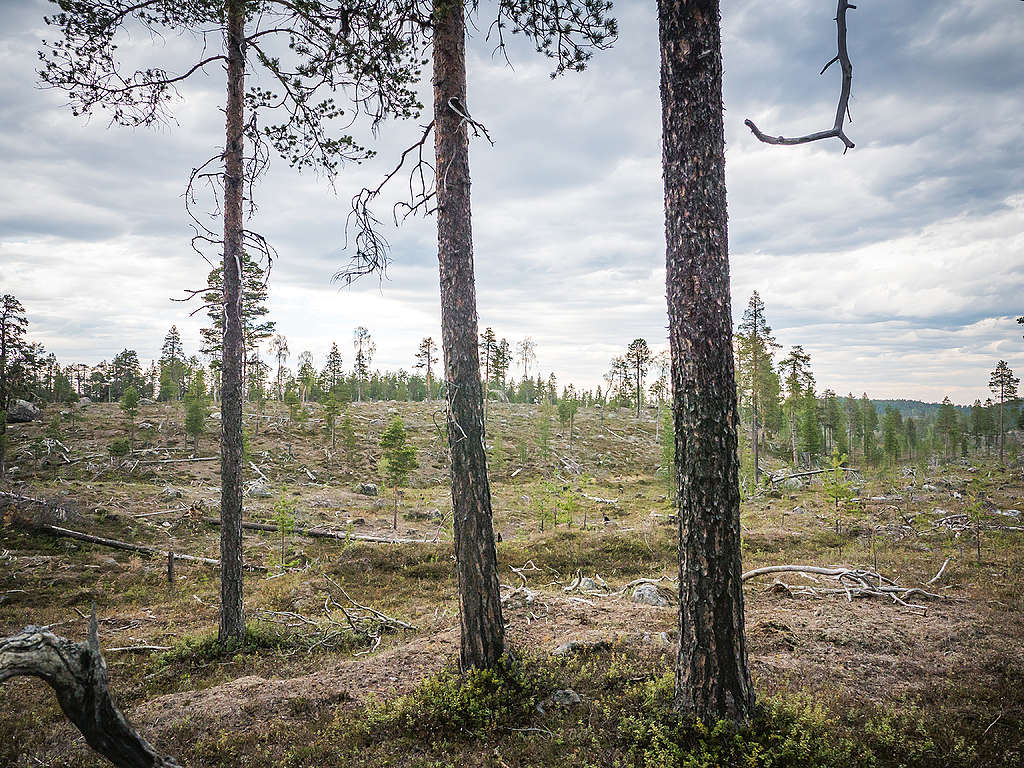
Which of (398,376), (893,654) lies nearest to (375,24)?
(893,654)

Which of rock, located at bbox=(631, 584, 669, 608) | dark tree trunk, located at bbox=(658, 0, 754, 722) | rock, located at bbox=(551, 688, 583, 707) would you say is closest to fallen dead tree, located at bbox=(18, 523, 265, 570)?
rock, located at bbox=(631, 584, 669, 608)

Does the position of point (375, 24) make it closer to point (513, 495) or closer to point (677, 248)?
point (677, 248)

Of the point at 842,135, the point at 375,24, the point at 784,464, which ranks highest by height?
the point at 375,24

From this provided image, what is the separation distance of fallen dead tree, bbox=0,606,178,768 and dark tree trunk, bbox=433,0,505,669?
3.06m

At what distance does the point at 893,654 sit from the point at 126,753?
8.39 m

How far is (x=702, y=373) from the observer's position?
4121 millimetres

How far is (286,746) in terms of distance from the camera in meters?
4.60

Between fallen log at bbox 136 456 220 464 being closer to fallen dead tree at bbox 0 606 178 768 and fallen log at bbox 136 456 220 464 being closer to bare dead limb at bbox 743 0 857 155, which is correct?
fallen dead tree at bbox 0 606 178 768

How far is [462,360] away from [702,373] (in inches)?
108

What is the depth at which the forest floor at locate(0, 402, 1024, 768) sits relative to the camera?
4473 millimetres

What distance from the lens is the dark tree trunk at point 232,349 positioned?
8094 mm

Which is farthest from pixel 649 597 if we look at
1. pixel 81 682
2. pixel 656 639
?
pixel 81 682

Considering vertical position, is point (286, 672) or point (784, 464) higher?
point (286, 672)

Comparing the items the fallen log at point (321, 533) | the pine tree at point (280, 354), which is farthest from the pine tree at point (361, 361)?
the fallen log at point (321, 533)
